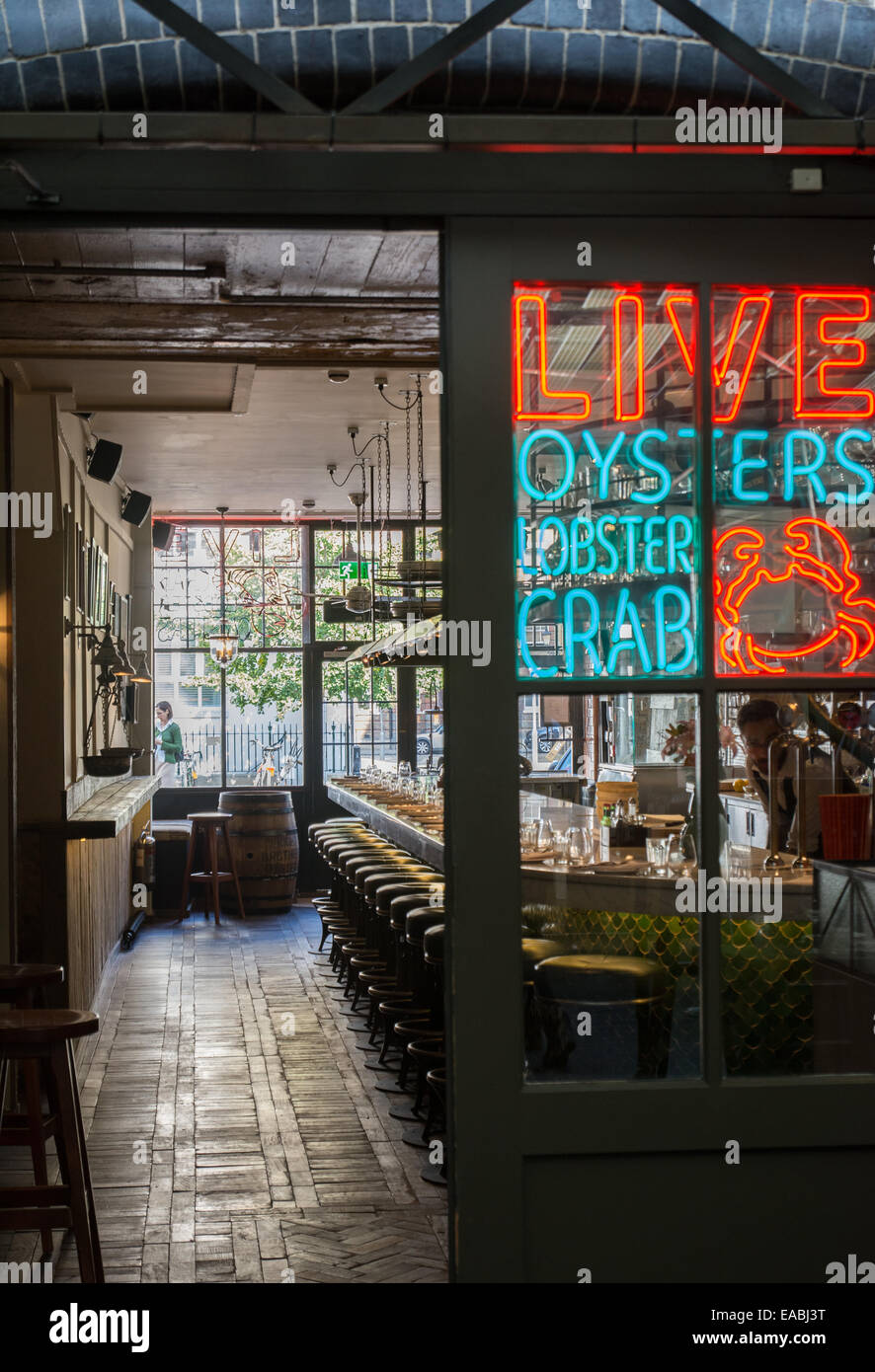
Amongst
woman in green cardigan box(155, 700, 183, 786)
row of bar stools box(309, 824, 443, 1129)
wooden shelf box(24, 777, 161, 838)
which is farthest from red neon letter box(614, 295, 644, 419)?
woman in green cardigan box(155, 700, 183, 786)

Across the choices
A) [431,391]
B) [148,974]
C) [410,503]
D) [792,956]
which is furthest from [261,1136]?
[410,503]

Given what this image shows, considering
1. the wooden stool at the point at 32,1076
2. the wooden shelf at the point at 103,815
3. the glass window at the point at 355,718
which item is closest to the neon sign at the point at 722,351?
the wooden stool at the point at 32,1076

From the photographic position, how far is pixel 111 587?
962 centimetres

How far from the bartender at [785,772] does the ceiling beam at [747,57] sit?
3.98ft

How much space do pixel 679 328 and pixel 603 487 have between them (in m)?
0.37

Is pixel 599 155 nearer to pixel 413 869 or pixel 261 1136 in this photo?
pixel 261 1136

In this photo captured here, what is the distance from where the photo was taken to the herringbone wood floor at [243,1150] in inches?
158

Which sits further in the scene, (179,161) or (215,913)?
(215,913)

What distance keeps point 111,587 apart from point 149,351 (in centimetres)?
584

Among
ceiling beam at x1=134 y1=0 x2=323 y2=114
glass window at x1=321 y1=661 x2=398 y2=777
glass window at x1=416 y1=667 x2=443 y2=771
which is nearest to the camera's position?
ceiling beam at x1=134 y1=0 x2=323 y2=114

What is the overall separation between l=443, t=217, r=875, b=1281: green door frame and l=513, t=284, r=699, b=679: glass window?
0.12 ft

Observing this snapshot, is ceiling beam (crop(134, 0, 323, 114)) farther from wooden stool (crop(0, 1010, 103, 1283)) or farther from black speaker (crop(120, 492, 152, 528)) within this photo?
black speaker (crop(120, 492, 152, 528))

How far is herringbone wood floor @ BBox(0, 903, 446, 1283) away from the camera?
4.00m

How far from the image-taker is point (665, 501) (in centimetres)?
273
